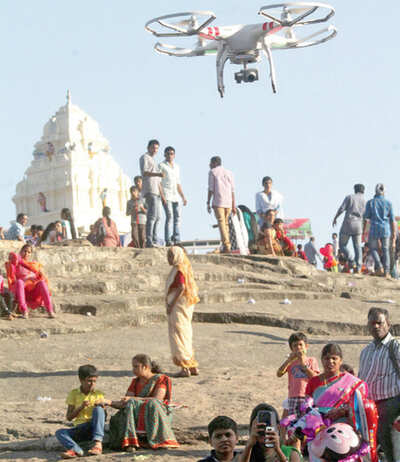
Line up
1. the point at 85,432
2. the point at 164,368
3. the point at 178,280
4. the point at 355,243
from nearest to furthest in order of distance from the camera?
the point at 85,432, the point at 178,280, the point at 164,368, the point at 355,243

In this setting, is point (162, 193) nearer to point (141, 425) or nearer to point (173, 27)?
point (173, 27)

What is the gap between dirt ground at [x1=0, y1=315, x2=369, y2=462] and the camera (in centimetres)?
747

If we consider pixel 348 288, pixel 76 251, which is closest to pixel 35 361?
pixel 76 251

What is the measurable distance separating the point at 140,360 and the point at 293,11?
9711mm

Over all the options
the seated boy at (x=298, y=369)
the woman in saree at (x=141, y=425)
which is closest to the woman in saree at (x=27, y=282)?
the woman in saree at (x=141, y=425)

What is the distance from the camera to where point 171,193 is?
58.9ft

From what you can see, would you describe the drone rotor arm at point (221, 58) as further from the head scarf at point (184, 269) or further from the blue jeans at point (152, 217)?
the head scarf at point (184, 269)

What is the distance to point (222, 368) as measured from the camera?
32.5 ft

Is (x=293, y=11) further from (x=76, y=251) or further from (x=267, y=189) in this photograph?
(x=76, y=251)

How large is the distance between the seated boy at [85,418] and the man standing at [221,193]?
33.4 ft

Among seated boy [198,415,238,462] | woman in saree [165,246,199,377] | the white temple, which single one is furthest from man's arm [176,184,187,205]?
the white temple

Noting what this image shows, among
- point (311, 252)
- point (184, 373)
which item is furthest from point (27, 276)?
point (311, 252)

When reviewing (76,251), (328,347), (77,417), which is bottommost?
(77,417)

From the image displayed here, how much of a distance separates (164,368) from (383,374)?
12.3 ft
